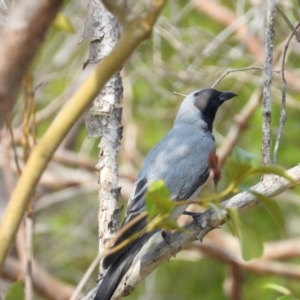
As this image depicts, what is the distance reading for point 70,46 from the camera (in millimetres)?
5340

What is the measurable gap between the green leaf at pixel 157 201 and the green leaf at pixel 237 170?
135 mm

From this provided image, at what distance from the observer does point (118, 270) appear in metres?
2.25

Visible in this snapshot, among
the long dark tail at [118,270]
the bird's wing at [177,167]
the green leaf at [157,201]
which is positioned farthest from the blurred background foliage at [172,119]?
the green leaf at [157,201]

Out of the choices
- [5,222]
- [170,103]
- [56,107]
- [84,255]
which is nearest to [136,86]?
[170,103]

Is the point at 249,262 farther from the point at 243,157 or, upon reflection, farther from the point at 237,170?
the point at 237,170

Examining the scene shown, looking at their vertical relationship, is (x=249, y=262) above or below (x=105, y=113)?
below

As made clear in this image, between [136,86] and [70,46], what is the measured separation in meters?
0.71

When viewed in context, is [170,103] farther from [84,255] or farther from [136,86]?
[84,255]

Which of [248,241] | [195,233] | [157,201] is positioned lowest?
[195,233]

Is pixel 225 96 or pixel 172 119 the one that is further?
pixel 172 119

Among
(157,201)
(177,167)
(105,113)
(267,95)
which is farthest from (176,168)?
(157,201)

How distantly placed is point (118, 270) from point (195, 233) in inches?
12.6

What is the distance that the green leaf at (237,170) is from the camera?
1.21 meters

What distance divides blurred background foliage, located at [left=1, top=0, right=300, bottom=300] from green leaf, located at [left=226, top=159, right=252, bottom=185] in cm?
319
